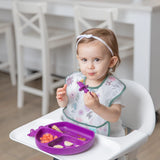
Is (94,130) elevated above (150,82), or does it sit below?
above

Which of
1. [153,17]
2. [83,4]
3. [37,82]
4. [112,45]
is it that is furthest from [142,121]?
[37,82]

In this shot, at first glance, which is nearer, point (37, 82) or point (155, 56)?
point (155, 56)

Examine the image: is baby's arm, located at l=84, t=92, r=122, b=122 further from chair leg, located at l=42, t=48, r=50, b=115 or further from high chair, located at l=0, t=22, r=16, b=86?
high chair, located at l=0, t=22, r=16, b=86

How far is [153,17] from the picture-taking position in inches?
96.0

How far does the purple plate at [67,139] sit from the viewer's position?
120cm

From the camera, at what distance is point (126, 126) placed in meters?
1.57

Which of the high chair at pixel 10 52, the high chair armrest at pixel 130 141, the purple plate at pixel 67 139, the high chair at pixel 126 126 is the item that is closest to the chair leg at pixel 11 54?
the high chair at pixel 10 52

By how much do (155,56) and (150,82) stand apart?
7.2 inches

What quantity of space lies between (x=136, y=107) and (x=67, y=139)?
351mm

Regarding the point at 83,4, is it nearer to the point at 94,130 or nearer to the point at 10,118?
the point at 10,118

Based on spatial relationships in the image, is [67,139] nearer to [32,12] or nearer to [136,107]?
[136,107]

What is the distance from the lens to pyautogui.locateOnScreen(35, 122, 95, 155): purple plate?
1199mm

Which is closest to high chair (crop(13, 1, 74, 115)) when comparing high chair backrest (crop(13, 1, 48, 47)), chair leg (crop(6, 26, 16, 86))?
high chair backrest (crop(13, 1, 48, 47))

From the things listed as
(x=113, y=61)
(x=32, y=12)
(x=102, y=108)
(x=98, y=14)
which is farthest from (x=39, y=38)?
(x=102, y=108)
